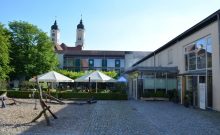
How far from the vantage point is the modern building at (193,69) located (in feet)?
61.8

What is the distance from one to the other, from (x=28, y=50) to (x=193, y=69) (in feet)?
111

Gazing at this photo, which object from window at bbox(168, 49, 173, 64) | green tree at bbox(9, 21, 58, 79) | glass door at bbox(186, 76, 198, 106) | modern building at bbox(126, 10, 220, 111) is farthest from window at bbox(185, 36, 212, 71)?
green tree at bbox(9, 21, 58, 79)

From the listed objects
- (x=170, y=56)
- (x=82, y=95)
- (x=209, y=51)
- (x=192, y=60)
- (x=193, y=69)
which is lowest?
(x=82, y=95)

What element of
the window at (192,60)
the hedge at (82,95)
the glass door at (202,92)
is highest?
the window at (192,60)

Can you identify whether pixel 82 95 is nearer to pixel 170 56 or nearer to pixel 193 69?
pixel 170 56

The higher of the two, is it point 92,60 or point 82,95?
point 92,60

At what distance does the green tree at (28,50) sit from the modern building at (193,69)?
24112 millimetres

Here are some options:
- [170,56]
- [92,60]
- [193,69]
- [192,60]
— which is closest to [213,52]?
[193,69]

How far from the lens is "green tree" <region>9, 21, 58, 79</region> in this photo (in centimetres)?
5028

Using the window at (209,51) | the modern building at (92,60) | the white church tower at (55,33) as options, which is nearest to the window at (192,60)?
the window at (209,51)

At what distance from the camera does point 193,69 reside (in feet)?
74.8

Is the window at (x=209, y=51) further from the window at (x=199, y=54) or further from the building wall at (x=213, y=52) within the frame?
the building wall at (x=213, y=52)

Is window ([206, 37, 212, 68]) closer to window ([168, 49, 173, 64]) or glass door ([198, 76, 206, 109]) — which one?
glass door ([198, 76, 206, 109])

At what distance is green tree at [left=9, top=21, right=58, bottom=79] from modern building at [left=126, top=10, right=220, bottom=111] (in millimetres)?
24112
